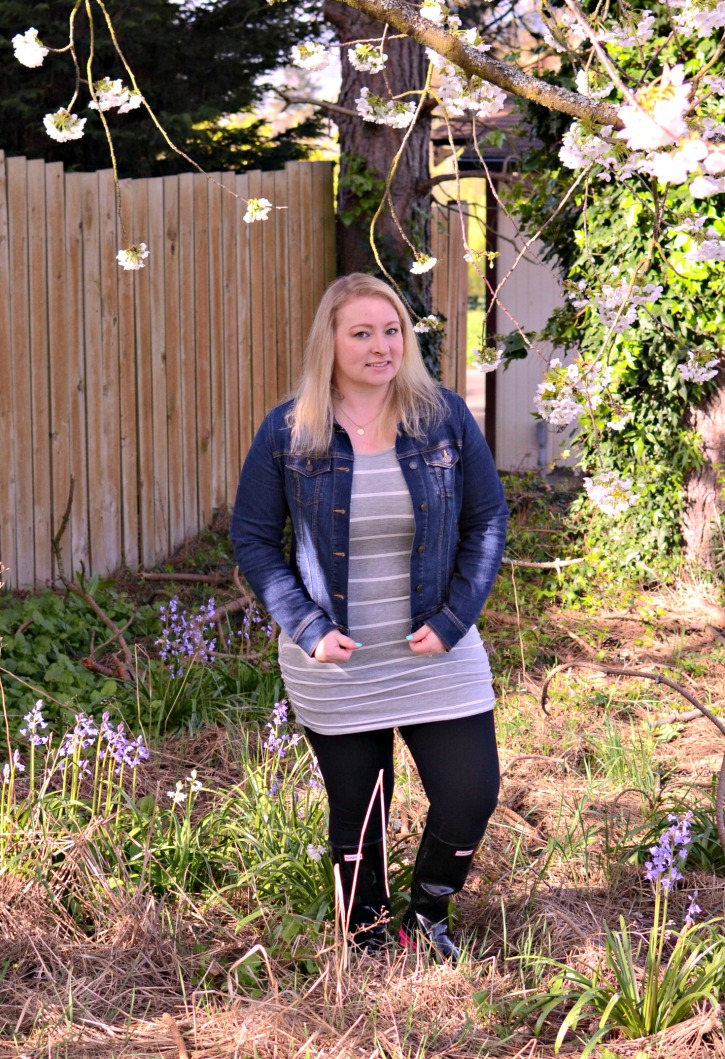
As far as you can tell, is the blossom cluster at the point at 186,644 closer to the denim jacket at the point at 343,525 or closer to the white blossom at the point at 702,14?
the denim jacket at the point at 343,525

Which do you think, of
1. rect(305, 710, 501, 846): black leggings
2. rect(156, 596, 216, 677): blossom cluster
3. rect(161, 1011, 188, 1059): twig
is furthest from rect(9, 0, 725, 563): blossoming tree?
rect(161, 1011, 188, 1059): twig

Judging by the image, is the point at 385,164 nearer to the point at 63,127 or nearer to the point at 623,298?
the point at 623,298

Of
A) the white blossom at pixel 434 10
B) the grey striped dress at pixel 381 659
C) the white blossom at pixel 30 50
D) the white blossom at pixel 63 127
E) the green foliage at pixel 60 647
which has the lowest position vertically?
the green foliage at pixel 60 647

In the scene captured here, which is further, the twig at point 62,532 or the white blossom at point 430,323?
the twig at point 62,532

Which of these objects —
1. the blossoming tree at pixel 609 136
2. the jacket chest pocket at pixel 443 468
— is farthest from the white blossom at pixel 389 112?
the jacket chest pocket at pixel 443 468

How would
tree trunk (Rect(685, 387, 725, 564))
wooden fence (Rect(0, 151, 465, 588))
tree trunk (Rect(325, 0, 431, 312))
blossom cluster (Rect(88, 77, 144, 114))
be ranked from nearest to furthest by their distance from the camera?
blossom cluster (Rect(88, 77, 144, 114)) < wooden fence (Rect(0, 151, 465, 588)) < tree trunk (Rect(685, 387, 725, 564)) < tree trunk (Rect(325, 0, 431, 312))

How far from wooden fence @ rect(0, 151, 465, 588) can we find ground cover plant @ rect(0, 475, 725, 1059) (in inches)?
40.8

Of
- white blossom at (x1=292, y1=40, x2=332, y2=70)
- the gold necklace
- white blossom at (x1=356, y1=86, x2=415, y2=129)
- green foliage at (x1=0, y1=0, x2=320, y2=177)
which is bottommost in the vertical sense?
the gold necklace

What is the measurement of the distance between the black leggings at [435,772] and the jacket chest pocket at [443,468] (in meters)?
0.50

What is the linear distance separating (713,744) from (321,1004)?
215 cm

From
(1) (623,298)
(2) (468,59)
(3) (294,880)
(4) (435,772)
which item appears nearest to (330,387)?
(2) (468,59)

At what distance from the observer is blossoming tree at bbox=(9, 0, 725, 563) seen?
1944mm

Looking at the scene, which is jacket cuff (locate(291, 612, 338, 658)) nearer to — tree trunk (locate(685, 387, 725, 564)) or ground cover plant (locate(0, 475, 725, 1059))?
ground cover plant (locate(0, 475, 725, 1059))

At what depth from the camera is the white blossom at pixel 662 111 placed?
5.07ft
